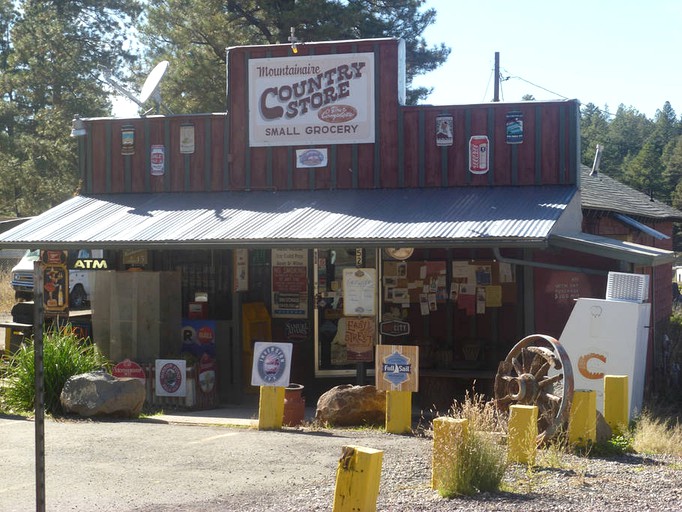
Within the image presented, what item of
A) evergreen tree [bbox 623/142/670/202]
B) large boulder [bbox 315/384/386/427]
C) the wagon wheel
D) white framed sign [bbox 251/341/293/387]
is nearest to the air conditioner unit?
the wagon wheel

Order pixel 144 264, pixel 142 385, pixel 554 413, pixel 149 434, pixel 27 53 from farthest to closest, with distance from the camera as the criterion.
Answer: pixel 27 53
pixel 144 264
pixel 142 385
pixel 149 434
pixel 554 413

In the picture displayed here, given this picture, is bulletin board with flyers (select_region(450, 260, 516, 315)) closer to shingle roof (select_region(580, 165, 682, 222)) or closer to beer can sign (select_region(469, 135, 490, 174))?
beer can sign (select_region(469, 135, 490, 174))

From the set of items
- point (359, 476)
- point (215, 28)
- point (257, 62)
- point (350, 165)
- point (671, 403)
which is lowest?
point (671, 403)

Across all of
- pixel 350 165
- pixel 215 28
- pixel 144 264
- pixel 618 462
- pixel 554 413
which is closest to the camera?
pixel 618 462

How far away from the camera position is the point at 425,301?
50.4ft

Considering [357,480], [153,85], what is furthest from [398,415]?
[153,85]

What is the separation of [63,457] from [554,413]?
4939 millimetres

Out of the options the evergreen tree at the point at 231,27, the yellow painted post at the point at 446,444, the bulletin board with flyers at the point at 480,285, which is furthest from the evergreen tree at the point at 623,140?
the yellow painted post at the point at 446,444

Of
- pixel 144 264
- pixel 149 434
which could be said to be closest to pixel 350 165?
pixel 144 264

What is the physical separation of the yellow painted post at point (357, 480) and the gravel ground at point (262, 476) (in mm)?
635

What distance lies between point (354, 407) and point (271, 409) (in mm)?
1030

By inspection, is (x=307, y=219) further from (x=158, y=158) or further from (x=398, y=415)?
(x=398, y=415)

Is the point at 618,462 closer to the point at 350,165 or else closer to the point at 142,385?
the point at 142,385

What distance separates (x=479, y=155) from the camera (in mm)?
14656
